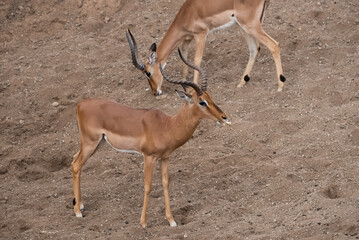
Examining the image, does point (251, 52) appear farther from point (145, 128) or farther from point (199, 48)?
point (145, 128)

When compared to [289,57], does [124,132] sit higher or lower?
higher

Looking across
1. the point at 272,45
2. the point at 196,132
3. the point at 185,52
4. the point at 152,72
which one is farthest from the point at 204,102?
the point at 185,52

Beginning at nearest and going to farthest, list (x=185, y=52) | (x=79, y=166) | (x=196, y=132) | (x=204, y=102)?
(x=204, y=102) → (x=79, y=166) → (x=196, y=132) → (x=185, y=52)

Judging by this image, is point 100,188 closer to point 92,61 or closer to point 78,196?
point 78,196

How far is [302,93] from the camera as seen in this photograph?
1188 centimetres

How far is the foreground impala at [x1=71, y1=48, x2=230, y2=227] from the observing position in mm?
8898

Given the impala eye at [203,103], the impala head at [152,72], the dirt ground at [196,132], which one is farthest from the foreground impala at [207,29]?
the impala eye at [203,103]

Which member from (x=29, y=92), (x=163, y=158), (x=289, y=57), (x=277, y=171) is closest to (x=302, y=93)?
(x=289, y=57)

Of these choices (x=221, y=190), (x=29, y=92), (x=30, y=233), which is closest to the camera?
(x=30, y=233)

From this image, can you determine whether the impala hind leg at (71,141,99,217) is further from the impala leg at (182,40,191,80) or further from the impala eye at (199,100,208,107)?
the impala leg at (182,40,191,80)

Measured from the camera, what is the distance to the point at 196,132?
11.4 metres

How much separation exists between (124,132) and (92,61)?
4475mm

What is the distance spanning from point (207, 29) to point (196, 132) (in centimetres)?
207

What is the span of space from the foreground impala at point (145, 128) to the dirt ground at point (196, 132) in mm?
602
